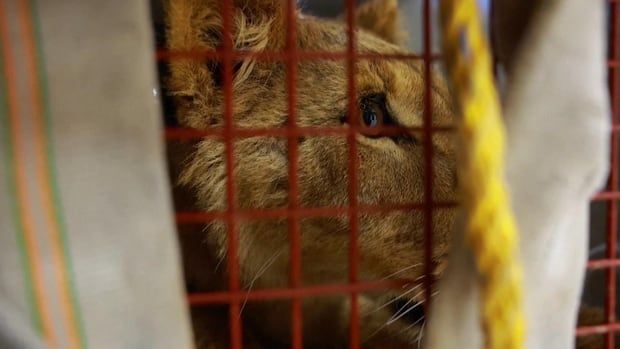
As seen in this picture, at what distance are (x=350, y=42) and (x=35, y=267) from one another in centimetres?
37

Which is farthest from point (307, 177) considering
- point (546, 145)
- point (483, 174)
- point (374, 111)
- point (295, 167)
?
point (483, 174)

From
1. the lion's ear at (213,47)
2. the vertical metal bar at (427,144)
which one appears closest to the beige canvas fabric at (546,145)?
the vertical metal bar at (427,144)

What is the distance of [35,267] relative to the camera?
1.77 ft

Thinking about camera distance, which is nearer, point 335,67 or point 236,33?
point 236,33

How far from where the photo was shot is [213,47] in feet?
3.21

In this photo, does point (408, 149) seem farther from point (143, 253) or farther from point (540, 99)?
point (143, 253)

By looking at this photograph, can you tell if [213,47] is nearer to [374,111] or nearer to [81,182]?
[374,111]

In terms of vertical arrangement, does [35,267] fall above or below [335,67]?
below

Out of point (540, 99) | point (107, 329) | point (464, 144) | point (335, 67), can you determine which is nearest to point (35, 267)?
point (107, 329)

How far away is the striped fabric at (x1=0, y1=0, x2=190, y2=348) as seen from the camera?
0.53 m

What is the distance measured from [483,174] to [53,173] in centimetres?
32

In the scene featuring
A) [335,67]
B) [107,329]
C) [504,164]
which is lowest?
[107,329]

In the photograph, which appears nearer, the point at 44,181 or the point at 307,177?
the point at 44,181

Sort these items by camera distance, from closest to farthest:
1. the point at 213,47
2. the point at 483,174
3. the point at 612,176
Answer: the point at 483,174 < the point at 612,176 < the point at 213,47
